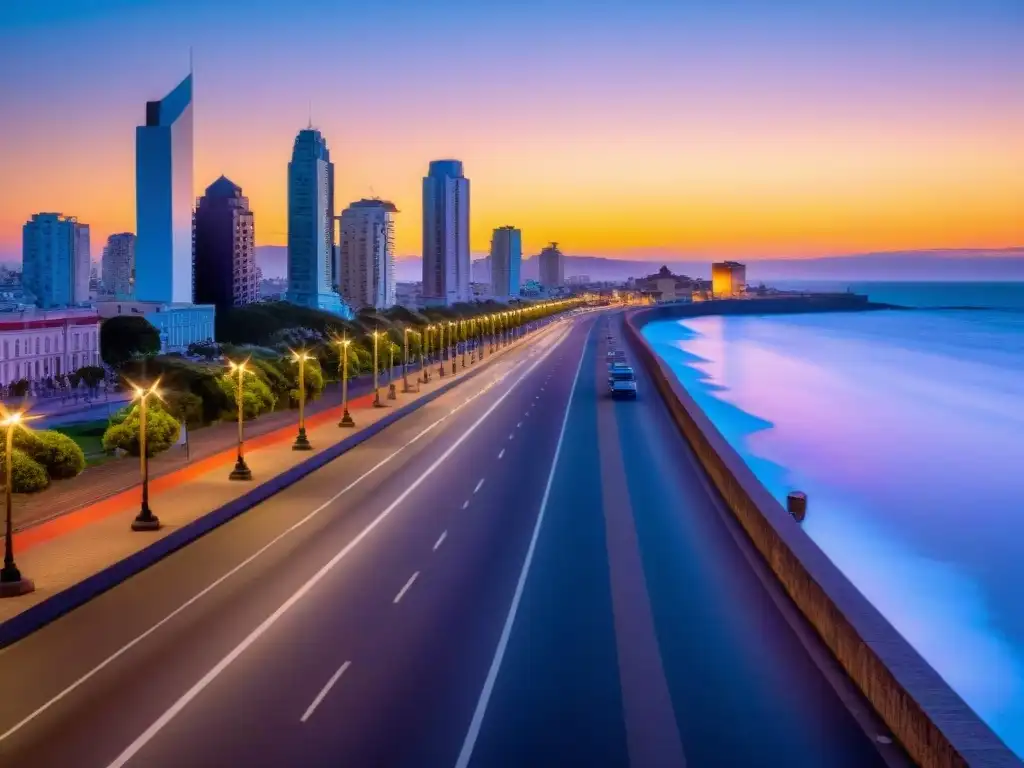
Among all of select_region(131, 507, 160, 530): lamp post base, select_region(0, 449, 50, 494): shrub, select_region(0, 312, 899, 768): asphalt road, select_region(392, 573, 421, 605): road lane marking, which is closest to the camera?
select_region(0, 312, 899, 768): asphalt road

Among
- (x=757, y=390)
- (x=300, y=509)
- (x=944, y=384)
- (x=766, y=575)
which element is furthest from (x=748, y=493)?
(x=944, y=384)


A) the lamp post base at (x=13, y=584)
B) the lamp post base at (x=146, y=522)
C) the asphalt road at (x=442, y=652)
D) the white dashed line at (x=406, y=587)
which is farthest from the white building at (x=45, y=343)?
the white dashed line at (x=406, y=587)

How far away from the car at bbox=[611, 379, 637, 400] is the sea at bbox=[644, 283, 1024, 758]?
19.2 feet

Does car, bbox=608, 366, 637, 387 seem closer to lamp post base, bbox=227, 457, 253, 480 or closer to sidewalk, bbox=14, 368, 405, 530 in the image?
sidewalk, bbox=14, 368, 405, 530

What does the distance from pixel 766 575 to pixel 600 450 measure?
17.4m

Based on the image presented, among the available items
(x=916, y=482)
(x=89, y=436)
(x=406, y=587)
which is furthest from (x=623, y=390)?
(x=406, y=587)

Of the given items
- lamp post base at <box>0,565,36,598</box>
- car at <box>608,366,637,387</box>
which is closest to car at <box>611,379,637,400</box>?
car at <box>608,366,637,387</box>

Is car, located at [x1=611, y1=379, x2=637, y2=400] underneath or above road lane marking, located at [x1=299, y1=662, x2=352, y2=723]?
above

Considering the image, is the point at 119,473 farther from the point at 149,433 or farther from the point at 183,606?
the point at 183,606

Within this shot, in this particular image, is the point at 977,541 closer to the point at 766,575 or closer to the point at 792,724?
the point at 766,575

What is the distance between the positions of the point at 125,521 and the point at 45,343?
288 ft

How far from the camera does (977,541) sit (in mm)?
36250

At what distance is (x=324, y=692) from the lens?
1400 centimetres

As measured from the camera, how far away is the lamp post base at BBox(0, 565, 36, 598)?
1827cm
